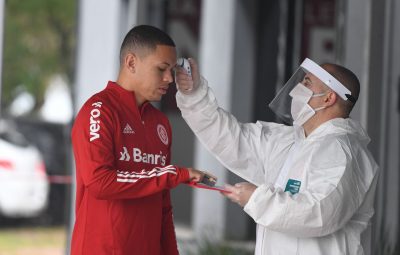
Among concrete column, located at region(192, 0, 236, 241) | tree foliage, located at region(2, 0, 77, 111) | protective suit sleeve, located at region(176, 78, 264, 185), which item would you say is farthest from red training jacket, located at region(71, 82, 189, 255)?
tree foliage, located at region(2, 0, 77, 111)

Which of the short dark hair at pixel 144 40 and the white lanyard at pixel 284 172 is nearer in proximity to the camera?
the short dark hair at pixel 144 40

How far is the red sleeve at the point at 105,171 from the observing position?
3.67 meters

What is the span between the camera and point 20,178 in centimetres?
1412

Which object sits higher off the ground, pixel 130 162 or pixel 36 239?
pixel 130 162

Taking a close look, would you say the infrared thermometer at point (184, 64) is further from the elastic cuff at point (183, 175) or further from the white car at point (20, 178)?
the white car at point (20, 178)

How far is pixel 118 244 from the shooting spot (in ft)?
12.5

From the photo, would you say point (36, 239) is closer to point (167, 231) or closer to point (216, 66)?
point (216, 66)

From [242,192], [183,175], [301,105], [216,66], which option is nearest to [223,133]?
[301,105]

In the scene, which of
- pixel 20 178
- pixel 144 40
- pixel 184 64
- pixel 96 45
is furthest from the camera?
pixel 20 178

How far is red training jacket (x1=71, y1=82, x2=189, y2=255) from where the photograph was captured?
12.1 feet

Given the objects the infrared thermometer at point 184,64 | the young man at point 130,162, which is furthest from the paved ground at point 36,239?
the young man at point 130,162

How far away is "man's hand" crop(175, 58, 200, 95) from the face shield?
366 mm

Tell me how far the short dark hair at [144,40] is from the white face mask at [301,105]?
24.4 inches

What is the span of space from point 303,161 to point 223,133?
1.76 feet
